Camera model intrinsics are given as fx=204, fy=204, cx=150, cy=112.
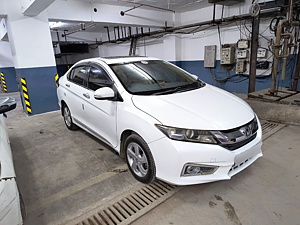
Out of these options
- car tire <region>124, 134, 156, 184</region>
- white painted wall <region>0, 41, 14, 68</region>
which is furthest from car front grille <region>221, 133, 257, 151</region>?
white painted wall <region>0, 41, 14, 68</region>

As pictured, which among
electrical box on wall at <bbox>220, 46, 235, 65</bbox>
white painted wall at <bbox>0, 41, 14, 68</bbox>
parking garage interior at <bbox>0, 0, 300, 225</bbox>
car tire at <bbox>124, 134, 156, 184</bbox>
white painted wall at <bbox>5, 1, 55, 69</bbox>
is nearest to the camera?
parking garage interior at <bbox>0, 0, 300, 225</bbox>

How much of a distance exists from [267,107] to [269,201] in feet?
8.68

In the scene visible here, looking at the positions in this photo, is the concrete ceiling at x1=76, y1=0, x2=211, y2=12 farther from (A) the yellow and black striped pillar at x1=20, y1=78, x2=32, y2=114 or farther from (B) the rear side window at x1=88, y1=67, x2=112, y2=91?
(B) the rear side window at x1=88, y1=67, x2=112, y2=91

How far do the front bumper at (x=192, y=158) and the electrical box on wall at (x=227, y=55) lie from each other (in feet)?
17.1

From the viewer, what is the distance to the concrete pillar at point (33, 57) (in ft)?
16.1

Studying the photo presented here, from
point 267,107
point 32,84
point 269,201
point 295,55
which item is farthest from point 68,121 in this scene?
point 295,55

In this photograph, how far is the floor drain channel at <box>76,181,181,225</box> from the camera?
5.88 ft

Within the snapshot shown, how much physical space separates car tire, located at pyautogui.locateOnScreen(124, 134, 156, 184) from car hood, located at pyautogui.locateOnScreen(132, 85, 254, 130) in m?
0.34

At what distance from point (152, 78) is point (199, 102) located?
0.72 m

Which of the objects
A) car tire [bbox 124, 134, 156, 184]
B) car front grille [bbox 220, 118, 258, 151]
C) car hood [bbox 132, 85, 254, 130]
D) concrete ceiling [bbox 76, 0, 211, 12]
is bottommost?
car tire [bbox 124, 134, 156, 184]

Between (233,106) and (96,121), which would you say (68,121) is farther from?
(233,106)

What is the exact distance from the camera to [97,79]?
279cm

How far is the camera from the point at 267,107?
409cm

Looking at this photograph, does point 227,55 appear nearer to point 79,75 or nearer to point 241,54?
point 241,54
